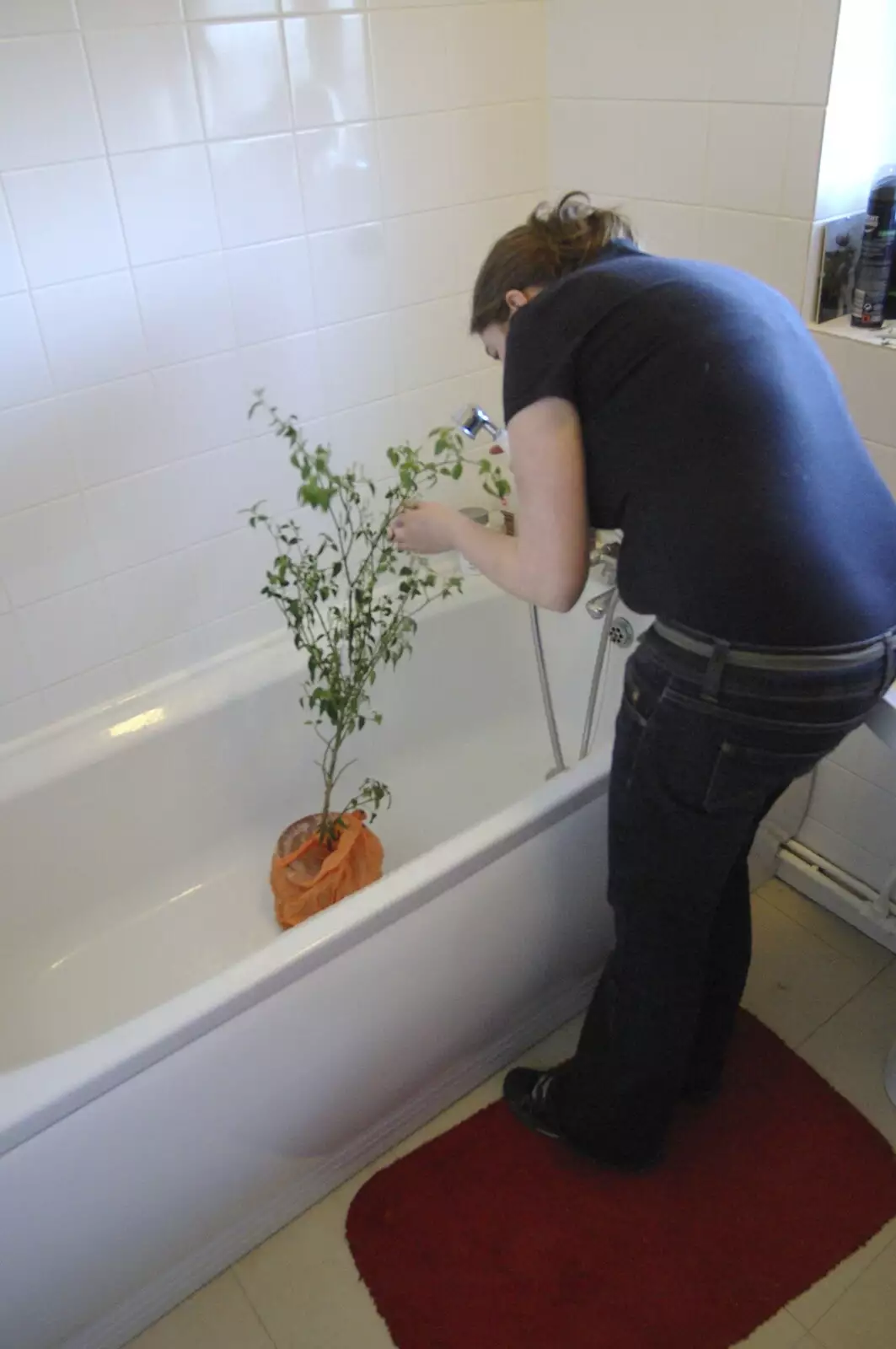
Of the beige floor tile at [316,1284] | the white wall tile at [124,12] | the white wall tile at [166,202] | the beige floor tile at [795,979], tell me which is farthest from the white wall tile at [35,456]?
the beige floor tile at [795,979]

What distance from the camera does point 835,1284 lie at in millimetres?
1292

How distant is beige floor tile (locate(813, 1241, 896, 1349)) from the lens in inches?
48.8

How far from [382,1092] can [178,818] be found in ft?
2.08

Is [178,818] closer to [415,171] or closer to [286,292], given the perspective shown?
[286,292]

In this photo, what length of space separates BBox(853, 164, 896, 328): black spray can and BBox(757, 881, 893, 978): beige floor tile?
1.00 m

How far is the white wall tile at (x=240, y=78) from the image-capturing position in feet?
4.38

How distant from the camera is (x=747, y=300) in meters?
0.94

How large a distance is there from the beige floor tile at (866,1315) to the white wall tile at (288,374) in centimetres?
151

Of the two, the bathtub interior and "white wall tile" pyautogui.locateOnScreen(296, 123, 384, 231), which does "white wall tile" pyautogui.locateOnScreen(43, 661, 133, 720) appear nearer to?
the bathtub interior

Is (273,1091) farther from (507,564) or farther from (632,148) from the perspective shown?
(632,148)

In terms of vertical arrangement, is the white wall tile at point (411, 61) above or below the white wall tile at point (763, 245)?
above

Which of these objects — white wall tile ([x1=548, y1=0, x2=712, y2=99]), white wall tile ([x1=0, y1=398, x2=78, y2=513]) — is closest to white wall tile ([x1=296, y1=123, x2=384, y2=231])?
white wall tile ([x1=548, y1=0, x2=712, y2=99])

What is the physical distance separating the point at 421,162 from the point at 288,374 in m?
0.41

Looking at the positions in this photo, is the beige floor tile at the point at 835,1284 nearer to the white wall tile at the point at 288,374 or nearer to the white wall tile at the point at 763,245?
the white wall tile at the point at 763,245
